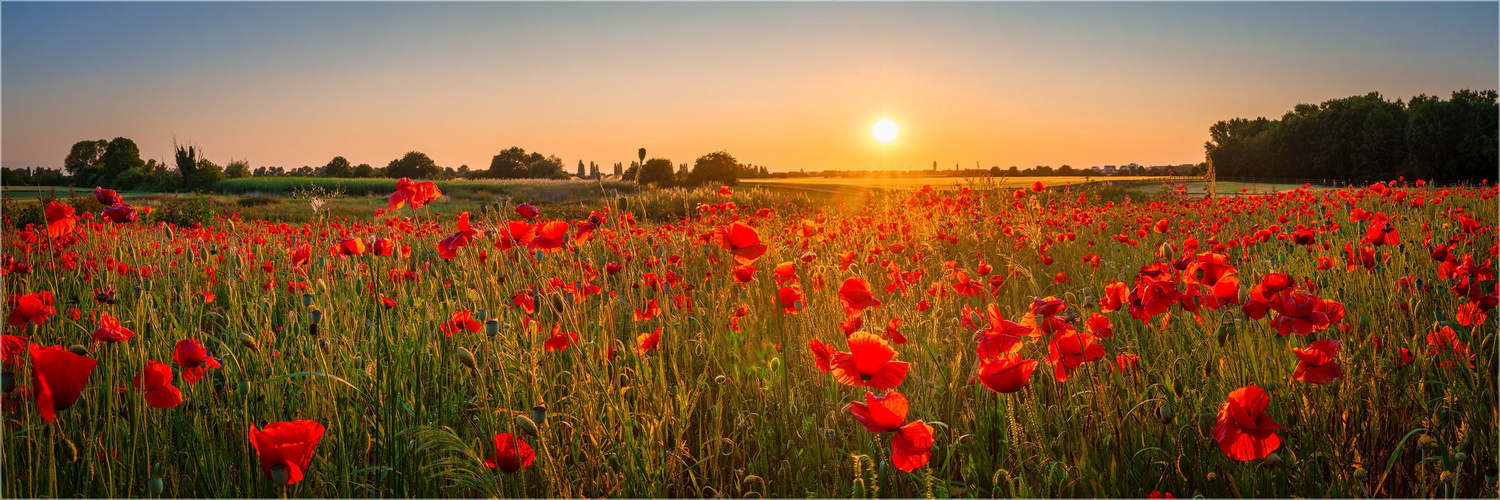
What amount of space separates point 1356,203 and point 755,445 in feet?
22.1

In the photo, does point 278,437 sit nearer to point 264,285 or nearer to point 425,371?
point 425,371

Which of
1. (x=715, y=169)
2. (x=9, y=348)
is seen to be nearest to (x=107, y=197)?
(x=9, y=348)

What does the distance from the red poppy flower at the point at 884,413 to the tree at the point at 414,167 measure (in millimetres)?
33466

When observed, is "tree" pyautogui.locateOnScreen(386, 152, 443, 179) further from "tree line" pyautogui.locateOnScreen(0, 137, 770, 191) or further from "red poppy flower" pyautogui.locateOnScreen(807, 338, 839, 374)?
"red poppy flower" pyautogui.locateOnScreen(807, 338, 839, 374)

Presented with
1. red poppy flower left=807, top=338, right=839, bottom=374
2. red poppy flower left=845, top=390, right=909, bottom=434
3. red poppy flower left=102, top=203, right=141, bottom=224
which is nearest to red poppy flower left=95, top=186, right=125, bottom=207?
red poppy flower left=102, top=203, right=141, bottom=224

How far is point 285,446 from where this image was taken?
1.02 m

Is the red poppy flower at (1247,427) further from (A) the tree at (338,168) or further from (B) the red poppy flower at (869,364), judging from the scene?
(A) the tree at (338,168)

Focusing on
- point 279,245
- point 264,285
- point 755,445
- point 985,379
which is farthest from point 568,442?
point 279,245

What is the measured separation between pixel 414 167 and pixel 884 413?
4040 centimetres

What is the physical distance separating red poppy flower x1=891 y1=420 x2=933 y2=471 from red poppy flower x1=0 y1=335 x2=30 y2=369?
63.7 inches

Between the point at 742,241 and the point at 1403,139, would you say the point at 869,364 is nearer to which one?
the point at 742,241

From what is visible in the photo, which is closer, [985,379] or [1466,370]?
[985,379]

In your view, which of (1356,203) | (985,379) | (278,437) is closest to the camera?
(278,437)

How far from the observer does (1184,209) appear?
695 centimetres
